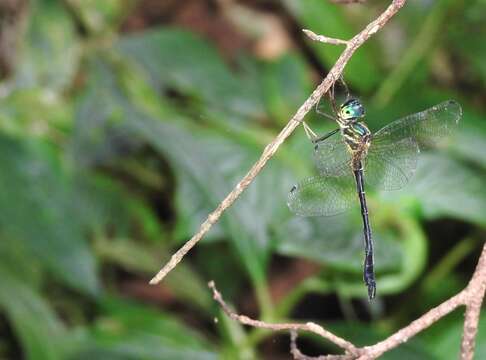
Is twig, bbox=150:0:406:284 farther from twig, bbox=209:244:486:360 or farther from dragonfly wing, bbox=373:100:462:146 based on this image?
dragonfly wing, bbox=373:100:462:146

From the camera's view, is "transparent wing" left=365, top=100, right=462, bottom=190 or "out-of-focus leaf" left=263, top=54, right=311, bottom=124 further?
"out-of-focus leaf" left=263, top=54, right=311, bottom=124

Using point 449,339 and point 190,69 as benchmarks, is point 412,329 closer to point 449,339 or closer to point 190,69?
point 449,339

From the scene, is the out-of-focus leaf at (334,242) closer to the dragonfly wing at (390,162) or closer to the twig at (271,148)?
the dragonfly wing at (390,162)

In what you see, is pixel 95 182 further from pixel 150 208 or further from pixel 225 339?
pixel 225 339

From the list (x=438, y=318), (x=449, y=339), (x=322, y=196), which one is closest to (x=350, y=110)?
(x=322, y=196)

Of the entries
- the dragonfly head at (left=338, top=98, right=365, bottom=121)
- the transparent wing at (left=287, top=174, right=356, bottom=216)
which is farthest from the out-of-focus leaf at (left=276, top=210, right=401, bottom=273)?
the dragonfly head at (left=338, top=98, right=365, bottom=121)
